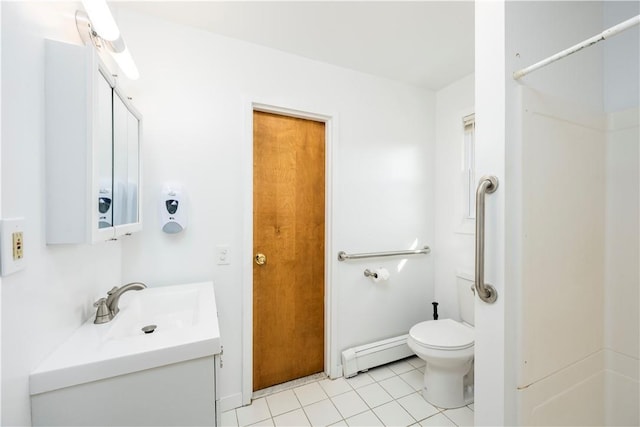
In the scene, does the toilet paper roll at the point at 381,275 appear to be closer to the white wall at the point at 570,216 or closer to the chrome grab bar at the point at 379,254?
the chrome grab bar at the point at 379,254

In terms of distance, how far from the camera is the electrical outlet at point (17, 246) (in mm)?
621

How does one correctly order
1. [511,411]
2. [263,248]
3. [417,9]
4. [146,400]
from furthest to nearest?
[263,248]
[417,9]
[511,411]
[146,400]

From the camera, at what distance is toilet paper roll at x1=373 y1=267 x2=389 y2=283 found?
208 cm

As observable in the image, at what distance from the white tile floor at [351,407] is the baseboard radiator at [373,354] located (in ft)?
0.24

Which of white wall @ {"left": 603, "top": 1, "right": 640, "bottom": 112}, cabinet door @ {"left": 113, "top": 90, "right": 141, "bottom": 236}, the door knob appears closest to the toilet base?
the door knob

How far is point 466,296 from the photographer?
2.02 meters

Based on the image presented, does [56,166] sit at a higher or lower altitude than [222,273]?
higher

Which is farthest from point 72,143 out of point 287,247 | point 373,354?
point 373,354

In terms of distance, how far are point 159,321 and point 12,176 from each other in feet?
2.86

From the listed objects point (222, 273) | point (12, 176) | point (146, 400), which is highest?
point (12, 176)

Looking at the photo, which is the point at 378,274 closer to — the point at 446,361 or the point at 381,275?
the point at 381,275

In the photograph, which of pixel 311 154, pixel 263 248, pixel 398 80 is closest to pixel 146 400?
pixel 263 248

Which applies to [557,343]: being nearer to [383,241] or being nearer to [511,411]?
[511,411]

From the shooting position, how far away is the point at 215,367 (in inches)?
33.9
